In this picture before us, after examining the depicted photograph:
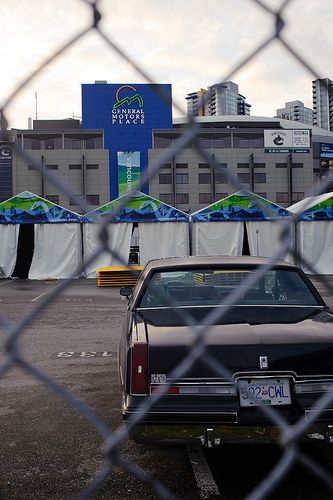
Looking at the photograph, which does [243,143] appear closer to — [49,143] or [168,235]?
[49,143]

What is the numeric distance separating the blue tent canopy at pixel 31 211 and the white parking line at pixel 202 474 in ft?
48.3

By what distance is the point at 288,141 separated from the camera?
62.9 meters

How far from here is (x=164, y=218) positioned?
1755cm

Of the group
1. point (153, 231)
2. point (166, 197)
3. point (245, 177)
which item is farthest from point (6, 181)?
point (153, 231)

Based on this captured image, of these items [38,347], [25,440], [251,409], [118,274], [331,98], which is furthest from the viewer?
[118,274]

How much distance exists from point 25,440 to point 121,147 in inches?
2191

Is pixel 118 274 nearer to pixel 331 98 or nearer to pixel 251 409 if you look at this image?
pixel 251 409

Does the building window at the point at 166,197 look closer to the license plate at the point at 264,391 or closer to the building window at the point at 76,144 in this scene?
the building window at the point at 76,144

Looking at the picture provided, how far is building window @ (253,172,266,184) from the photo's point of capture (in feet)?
190

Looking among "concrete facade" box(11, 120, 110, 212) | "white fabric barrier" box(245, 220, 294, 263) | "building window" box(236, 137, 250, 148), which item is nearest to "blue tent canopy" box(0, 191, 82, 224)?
"white fabric barrier" box(245, 220, 294, 263)

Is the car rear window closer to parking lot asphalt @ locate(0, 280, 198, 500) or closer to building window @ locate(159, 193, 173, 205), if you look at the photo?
parking lot asphalt @ locate(0, 280, 198, 500)

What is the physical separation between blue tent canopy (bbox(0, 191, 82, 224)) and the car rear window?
13837 mm

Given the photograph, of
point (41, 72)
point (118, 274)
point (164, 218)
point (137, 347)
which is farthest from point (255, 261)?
point (164, 218)

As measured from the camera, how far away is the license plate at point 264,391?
9.00 feet
